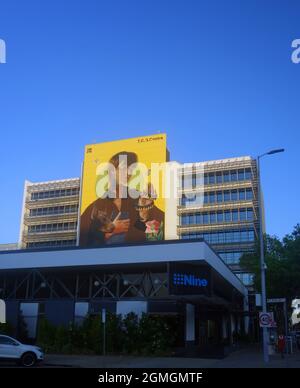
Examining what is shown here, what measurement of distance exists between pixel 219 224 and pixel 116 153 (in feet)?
81.8

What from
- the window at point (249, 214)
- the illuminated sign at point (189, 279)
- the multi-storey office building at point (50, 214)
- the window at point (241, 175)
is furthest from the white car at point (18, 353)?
the multi-storey office building at point (50, 214)

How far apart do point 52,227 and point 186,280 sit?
8408cm

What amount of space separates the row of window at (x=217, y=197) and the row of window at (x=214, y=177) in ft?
6.95

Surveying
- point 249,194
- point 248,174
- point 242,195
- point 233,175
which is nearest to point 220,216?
point 242,195

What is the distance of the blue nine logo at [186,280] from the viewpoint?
1246 inches

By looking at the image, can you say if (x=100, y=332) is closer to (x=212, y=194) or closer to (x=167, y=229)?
(x=167, y=229)

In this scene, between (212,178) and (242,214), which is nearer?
(242,214)

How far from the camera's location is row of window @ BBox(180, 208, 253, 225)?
96125 millimetres

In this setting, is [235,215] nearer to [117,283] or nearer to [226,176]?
[226,176]

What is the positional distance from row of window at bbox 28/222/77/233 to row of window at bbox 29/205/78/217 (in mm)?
2782

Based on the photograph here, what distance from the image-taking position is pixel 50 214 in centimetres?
11356

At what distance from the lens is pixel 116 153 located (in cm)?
9531
